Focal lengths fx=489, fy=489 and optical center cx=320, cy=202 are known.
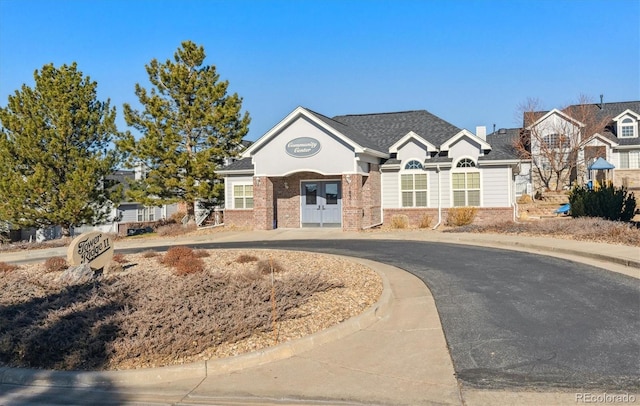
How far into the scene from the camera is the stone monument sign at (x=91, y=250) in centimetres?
1012

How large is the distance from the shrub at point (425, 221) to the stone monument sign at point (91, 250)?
613 inches

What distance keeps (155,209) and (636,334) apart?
44.1m

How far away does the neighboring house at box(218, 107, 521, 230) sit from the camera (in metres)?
23.2

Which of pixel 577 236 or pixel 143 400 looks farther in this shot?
pixel 577 236

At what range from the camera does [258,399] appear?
4867 millimetres

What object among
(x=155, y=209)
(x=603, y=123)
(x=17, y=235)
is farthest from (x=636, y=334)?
(x=155, y=209)

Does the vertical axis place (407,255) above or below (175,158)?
below

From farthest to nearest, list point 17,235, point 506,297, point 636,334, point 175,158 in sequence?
point 17,235
point 175,158
point 506,297
point 636,334

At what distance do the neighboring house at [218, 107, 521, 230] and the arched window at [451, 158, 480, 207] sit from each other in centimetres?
5

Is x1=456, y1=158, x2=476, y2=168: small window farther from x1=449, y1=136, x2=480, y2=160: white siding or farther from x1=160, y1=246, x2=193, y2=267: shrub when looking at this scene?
x1=160, y1=246, x2=193, y2=267: shrub

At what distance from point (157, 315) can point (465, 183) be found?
65.6 ft

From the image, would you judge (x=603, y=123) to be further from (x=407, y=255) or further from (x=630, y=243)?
(x=407, y=255)

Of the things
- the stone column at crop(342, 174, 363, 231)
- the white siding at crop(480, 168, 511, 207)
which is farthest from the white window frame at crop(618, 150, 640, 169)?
the stone column at crop(342, 174, 363, 231)

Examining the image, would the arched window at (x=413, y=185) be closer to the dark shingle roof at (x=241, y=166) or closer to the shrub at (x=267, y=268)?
the dark shingle roof at (x=241, y=166)
